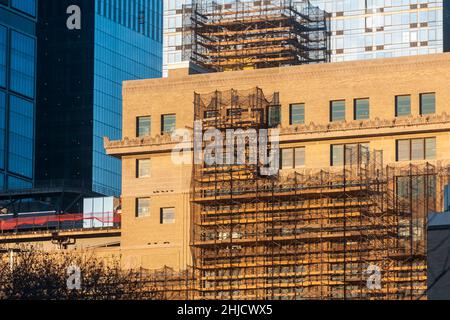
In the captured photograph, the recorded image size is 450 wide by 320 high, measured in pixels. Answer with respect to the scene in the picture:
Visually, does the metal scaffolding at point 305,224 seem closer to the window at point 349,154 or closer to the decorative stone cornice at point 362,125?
the window at point 349,154

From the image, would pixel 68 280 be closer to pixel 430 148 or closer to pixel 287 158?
pixel 287 158

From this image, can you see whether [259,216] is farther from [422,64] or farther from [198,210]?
[422,64]

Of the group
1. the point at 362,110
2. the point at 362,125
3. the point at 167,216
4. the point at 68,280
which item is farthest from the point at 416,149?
the point at 68,280

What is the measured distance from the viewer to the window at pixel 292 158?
440ft

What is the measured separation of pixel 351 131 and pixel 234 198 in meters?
11.0

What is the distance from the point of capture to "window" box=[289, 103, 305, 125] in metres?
135

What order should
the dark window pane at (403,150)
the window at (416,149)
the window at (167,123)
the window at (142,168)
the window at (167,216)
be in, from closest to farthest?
the window at (416,149) → the dark window pane at (403,150) → the window at (167,216) → the window at (167,123) → the window at (142,168)

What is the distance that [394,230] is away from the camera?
407 feet

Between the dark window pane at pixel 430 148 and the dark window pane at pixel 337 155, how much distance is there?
717 cm

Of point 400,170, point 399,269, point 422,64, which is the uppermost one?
point 422,64

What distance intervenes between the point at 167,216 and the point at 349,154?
1703 cm

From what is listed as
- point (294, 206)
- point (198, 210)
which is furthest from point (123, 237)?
point (294, 206)

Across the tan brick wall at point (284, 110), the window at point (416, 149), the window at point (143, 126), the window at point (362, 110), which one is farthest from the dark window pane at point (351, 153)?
the window at point (143, 126)

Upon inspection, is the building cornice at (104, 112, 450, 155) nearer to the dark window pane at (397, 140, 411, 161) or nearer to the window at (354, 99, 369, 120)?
the dark window pane at (397, 140, 411, 161)
